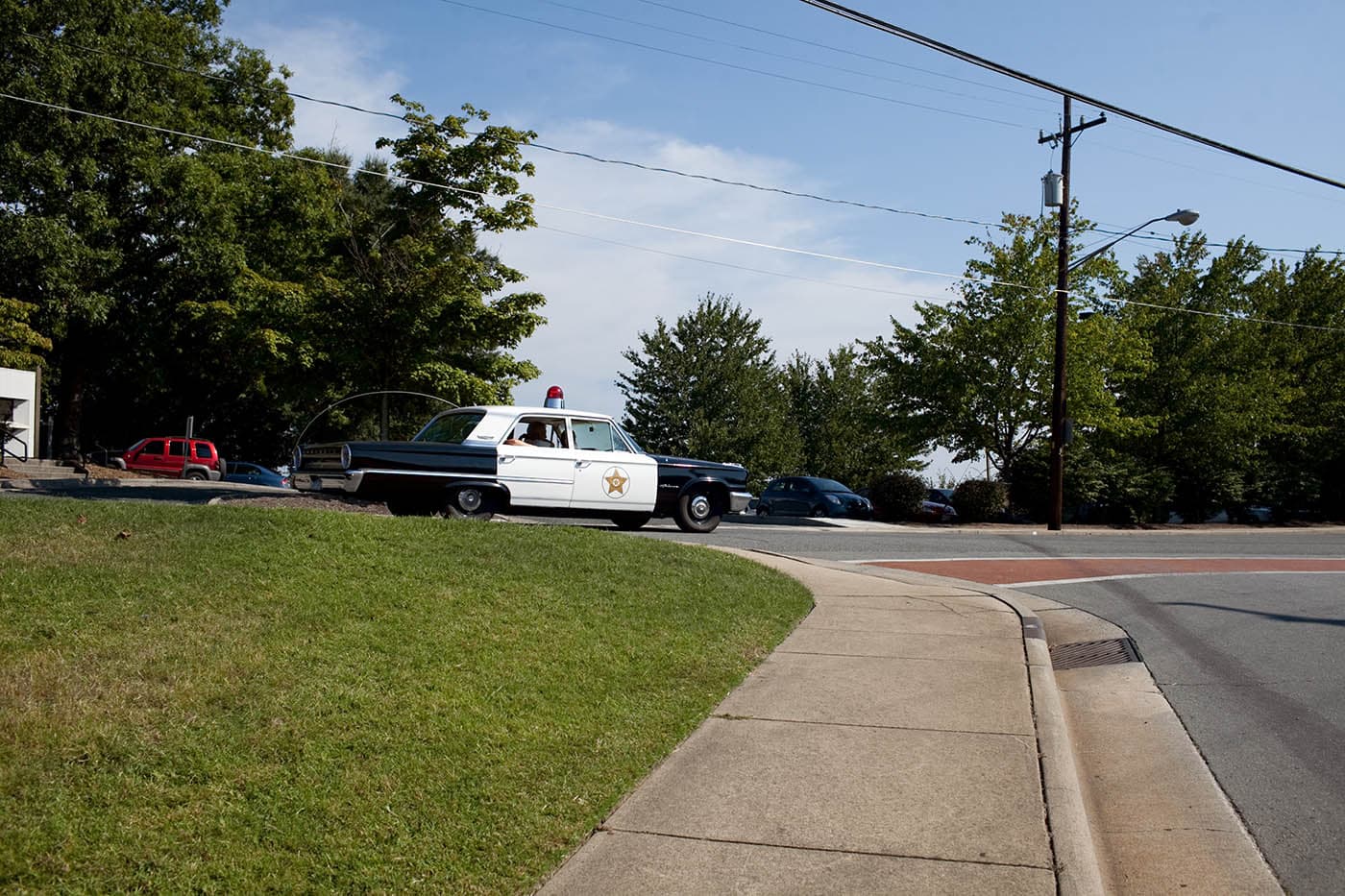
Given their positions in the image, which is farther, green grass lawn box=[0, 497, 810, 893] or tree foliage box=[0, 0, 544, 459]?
tree foliage box=[0, 0, 544, 459]

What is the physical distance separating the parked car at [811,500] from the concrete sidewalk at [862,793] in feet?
71.4

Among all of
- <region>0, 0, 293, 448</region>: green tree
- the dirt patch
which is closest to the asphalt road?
the dirt patch

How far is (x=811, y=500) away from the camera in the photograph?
101 ft

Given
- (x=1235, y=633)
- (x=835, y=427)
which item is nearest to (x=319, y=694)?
(x=1235, y=633)

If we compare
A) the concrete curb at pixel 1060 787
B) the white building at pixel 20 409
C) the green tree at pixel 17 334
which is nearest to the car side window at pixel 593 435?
the concrete curb at pixel 1060 787

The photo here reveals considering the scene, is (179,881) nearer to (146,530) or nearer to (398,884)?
(398,884)

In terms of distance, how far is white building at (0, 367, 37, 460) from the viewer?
104 feet

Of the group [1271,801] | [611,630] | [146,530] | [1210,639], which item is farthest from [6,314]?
[1271,801]

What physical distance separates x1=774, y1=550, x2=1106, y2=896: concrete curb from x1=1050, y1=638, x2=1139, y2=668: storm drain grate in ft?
0.78

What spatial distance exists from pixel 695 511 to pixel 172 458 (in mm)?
23305

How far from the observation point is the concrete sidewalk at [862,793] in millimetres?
4371

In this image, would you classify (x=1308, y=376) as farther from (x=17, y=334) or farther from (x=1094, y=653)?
(x=17, y=334)

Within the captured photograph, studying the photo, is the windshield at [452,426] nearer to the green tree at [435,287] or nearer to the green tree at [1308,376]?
the green tree at [435,287]

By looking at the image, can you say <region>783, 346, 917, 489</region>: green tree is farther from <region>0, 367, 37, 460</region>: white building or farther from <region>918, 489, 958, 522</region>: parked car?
<region>0, 367, 37, 460</region>: white building
